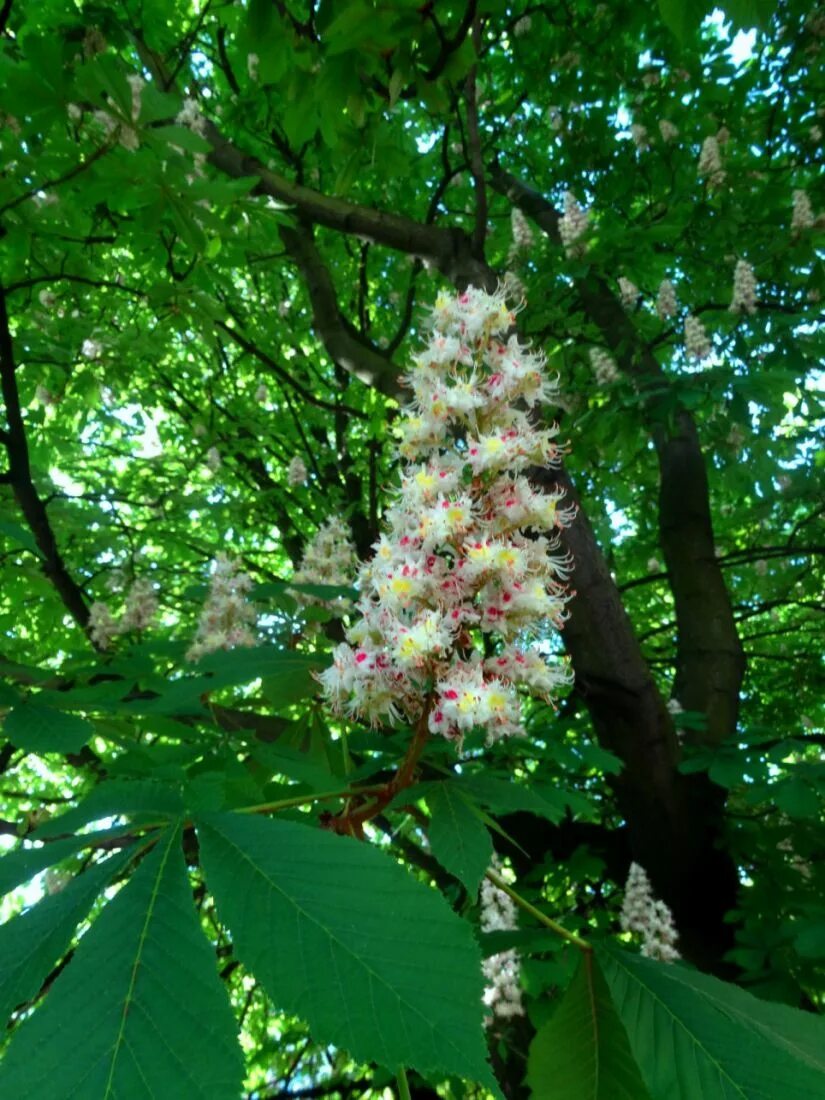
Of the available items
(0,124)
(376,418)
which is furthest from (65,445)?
(0,124)

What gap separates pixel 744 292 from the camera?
4.03 m

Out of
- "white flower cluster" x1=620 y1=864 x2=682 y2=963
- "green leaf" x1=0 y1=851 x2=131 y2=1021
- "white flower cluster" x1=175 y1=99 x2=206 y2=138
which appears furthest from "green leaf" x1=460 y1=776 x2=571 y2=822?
"white flower cluster" x1=175 y1=99 x2=206 y2=138

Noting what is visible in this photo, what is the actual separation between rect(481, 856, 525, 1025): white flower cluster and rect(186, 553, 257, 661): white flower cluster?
1155 mm

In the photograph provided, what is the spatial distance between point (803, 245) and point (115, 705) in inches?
164

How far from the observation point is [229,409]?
6.91 m

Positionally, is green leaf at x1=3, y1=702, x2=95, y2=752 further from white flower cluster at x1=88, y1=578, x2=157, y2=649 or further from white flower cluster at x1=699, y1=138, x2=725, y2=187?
white flower cluster at x1=699, y1=138, x2=725, y2=187

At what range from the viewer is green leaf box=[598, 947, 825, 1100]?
2.50ft

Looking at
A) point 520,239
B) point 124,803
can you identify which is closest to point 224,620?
point 124,803

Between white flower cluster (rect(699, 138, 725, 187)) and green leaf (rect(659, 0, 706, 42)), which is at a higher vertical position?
white flower cluster (rect(699, 138, 725, 187))

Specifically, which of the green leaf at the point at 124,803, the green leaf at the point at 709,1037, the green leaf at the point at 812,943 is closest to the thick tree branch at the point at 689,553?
the green leaf at the point at 812,943

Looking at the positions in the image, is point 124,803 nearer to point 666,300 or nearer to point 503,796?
point 503,796

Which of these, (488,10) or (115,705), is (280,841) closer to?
(115,705)

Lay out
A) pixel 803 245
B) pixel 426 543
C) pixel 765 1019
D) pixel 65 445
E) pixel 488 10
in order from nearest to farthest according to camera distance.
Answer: pixel 765 1019 → pixel 426 543 → pixel 488 10 → pixel 803 245 → pixel 65 445

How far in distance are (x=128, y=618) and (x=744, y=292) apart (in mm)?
3316
